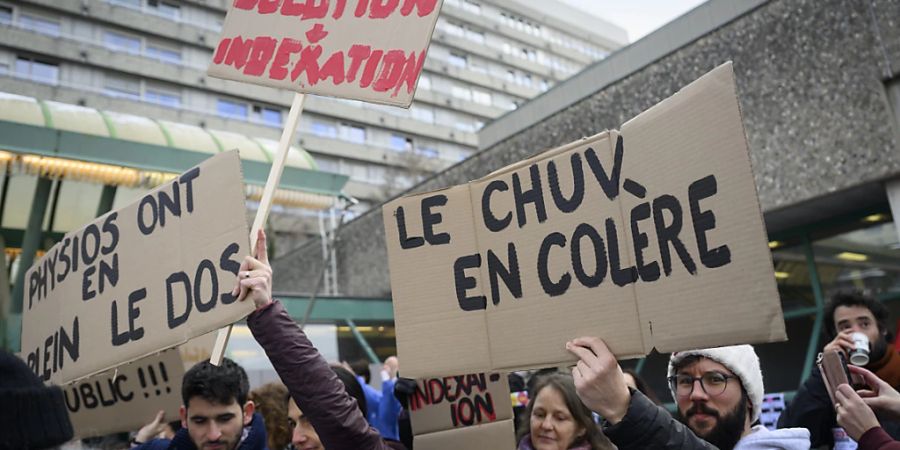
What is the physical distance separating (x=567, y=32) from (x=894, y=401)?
56.6 meters

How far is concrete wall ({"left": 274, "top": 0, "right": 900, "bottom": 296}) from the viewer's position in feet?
27.4

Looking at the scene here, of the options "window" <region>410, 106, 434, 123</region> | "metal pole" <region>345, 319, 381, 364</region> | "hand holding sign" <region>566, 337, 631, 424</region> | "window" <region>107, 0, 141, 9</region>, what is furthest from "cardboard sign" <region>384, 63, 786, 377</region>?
"window" <region>410, 106, 434, 123</region>

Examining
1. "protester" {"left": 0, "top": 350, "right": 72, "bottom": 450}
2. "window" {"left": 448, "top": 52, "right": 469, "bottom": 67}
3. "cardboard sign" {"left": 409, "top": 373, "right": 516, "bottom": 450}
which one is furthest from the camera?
"window" {"left": 448, "top": 52, "right": 469, "bottom": 67}

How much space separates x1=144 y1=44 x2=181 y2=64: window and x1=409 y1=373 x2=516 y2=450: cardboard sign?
35514 millimetres

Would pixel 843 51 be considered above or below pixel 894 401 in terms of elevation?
above

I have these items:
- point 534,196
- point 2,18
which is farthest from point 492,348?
point 2,18

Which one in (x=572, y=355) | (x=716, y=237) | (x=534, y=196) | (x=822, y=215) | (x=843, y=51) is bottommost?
(x=572, y=355)

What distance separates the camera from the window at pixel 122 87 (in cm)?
3212

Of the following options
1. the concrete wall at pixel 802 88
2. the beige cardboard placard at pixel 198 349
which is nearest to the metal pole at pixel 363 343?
the concrete wall at pixel 802 88

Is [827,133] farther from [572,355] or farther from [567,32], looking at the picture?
[567,32]

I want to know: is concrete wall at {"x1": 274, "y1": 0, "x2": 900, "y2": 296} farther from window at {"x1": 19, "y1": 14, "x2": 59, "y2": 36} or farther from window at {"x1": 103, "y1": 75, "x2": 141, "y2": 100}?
window at {"x1": 19, "y1": 14, "x2": 59, "y2": 36}

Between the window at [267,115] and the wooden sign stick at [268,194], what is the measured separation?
35.4 m

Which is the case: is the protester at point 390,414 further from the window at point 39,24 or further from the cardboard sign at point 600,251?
the window at point 39,24

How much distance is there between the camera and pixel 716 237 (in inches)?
70.4
